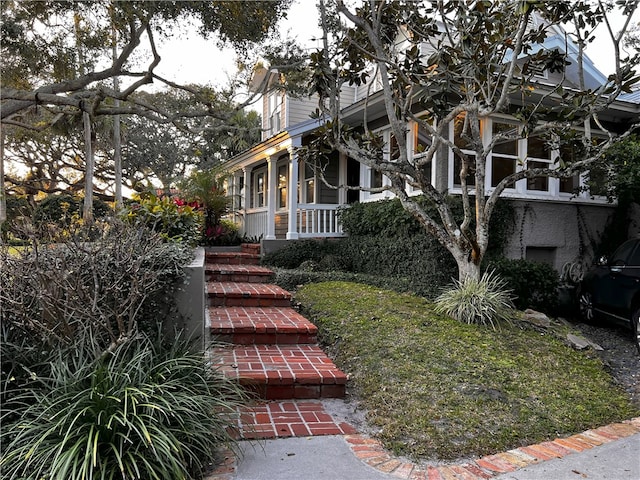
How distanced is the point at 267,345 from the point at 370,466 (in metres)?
2.45

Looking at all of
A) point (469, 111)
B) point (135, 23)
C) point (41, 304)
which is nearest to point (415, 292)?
point (469, 111)

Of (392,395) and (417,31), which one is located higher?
(417,31)

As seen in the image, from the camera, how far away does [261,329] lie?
523 centimetres

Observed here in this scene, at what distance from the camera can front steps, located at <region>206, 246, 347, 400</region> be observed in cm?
413

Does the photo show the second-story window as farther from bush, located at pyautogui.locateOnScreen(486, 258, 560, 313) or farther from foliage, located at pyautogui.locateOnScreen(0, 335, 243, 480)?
foliage, located at pyautogui.locateOnScreen(0, 335, 243, 480)

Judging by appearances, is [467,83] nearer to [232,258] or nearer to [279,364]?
[279,364]

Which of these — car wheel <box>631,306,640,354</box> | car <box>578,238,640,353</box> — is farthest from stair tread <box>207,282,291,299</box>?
car <box>578,238,640,353</box>

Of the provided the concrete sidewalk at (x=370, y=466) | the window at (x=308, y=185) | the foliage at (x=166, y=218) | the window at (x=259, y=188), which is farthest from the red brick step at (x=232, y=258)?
the concrete sidewalk at (x=370, y=466)

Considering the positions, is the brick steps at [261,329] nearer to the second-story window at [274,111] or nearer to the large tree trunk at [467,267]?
the large tree trunk at [467,267]

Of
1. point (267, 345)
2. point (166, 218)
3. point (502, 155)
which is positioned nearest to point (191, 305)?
point (267, 345)

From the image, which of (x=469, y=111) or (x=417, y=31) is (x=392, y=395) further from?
(x=417, y=31)

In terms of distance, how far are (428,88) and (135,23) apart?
6.35m

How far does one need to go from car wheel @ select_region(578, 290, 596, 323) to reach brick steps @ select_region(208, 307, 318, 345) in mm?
4968

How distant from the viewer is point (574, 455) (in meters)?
3.18
